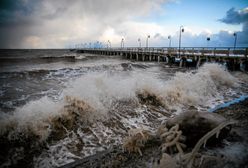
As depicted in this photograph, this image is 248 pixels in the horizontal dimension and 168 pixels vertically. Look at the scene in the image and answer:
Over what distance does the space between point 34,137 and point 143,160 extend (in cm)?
→ 374

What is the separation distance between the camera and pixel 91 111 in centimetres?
727

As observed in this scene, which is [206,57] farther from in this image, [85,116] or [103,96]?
[85,116]

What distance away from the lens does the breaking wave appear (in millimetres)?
5316

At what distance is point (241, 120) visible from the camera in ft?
19.7

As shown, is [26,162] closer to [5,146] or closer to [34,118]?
[5,146]

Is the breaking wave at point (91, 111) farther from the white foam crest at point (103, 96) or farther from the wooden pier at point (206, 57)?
the wooden pier at point (206, 57)

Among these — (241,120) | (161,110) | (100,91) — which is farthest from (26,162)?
(241,120)

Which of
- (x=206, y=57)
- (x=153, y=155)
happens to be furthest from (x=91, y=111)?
(x=206, y=57)

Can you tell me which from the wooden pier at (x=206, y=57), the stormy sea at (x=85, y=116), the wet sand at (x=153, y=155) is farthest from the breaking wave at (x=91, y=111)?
the wooden pier at (x=206, y=57)

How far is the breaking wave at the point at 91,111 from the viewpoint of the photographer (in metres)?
5.32

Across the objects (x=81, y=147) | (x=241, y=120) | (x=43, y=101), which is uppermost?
(x=43, y=101)

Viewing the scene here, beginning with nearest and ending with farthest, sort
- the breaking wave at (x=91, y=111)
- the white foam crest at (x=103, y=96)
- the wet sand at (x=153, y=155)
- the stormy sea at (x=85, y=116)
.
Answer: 1. the wet sand at (x=153, y=155)
2. the stormy sea at (x=85, y=116)
3. the breaking wave at (x=91, y=111)
4. the white foam crest at (x=103, y=96)

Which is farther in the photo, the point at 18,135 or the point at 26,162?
the point at 18,135

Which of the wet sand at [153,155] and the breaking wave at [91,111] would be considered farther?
the breaking wave at [91,111]
